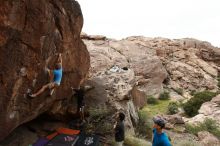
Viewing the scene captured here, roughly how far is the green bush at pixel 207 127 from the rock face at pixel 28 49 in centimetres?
1096

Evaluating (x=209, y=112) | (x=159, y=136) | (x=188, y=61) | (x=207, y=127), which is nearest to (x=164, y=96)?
(x=209, y=112)

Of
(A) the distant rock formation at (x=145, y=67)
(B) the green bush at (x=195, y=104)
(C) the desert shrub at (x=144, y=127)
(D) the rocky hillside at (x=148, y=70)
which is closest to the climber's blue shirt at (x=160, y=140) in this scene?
(D) the rocky hillside at (x=148, y=70)

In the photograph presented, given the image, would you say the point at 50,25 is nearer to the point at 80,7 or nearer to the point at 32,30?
the point at 32,30

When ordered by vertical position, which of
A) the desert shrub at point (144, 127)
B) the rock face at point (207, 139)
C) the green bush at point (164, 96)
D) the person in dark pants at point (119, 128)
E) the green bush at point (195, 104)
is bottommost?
the green bush at point (164, 96)

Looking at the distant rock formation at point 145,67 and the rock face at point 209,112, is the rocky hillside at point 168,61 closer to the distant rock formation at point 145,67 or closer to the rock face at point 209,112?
the distant rock formation at point 145,67

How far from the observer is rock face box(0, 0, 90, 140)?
27.9 ft

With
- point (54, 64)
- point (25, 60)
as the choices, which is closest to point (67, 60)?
point (54, 64)

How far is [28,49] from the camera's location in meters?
9.41

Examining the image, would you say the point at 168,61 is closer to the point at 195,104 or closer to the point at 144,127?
the point at 195,104

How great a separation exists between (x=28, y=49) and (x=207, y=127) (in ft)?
49.4

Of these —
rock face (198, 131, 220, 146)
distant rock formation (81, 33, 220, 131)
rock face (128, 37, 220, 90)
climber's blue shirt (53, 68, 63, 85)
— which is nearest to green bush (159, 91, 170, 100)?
distant rock formation (81, 33, 220, 131)

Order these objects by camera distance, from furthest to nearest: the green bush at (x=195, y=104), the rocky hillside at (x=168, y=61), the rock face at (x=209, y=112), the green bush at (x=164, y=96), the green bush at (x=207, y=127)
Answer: the rocky hillside at (x=168, y=61) → the green bush at (x=164, y=96) → the green bush at (x=195, y=104) → the rock face at (x=209, y=112) → the green bush at (x=207, y=127)

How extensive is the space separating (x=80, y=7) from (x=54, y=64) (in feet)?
10.5

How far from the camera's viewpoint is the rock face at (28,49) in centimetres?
851
